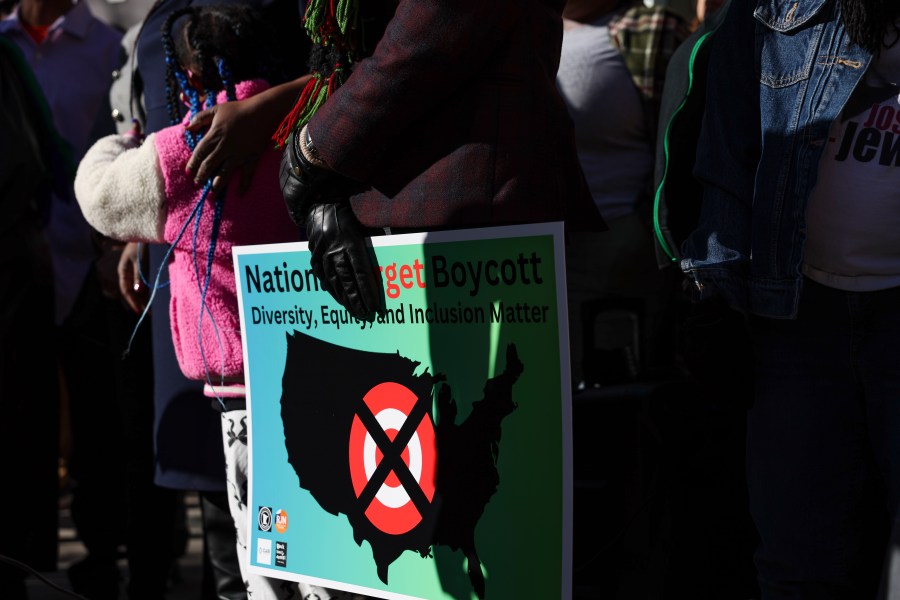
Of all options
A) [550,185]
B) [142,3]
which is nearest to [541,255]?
[550,185]

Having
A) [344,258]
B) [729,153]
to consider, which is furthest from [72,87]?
[729,153]

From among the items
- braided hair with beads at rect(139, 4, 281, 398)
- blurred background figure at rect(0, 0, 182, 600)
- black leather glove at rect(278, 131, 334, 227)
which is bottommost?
blurred background figure at rect(0, 0, 182, 600)

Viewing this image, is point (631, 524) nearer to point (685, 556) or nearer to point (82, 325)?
point (685, 556)

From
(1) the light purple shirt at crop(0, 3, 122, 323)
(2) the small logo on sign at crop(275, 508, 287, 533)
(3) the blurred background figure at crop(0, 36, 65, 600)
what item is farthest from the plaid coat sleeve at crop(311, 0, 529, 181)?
Result: (1) the light purple shirt at crop(0, 3, 122, 323)

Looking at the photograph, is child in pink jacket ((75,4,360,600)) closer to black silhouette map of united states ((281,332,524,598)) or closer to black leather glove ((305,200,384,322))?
black silhouette map of united states ((281,332,524,598))

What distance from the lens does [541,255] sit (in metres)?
1.83

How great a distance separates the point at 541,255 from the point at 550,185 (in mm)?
193

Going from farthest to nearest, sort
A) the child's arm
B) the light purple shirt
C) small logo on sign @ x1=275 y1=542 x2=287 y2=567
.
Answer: the light purple shirt < the child's arm < small logo on sign @ x1=275 y1=542 x2=287 y2=567

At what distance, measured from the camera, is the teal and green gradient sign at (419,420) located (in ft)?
6.15

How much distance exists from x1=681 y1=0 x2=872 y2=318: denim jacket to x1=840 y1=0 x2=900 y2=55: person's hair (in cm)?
2

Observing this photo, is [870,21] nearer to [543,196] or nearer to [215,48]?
[543,196]

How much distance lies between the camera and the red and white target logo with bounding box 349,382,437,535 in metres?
2.02

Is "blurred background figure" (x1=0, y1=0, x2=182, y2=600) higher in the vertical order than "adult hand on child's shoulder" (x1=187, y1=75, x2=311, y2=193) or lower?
lower

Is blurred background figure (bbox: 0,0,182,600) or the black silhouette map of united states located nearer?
the black silhouette map of united states
